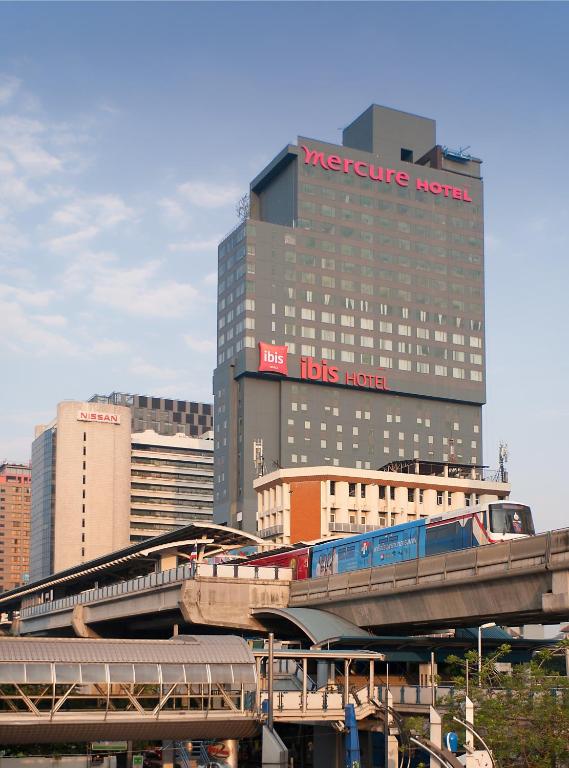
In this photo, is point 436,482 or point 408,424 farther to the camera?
point 408,424

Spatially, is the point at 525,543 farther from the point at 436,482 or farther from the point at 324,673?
the point at 436,482

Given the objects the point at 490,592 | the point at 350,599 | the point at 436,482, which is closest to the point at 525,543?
the point at 490,592

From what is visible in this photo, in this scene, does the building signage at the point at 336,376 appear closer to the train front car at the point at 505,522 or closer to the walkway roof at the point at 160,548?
the walkway roof at the point at 160,548

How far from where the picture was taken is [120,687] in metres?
48.4

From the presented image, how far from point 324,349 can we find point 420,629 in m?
123

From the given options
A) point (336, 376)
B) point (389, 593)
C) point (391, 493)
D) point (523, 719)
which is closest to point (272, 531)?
point (391, 493)

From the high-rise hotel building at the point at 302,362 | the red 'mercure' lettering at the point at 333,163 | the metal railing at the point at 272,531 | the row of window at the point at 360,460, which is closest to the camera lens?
the metal railing at the point at 272,531

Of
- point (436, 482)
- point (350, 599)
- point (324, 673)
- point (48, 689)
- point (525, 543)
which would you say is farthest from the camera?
point (436, 482)

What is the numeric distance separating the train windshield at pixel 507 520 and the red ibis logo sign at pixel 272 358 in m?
123

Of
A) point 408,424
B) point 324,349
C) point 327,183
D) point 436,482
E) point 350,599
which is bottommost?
point 350,599

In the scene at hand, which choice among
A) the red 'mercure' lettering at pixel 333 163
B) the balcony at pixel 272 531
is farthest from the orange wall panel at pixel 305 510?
the red 'mercure' lettering at pixel 333 163

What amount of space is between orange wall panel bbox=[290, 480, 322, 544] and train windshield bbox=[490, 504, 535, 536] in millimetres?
100500

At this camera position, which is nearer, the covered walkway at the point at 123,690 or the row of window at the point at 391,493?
the covered walkway at the point at 123,690

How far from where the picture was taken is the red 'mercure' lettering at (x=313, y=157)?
643ft
